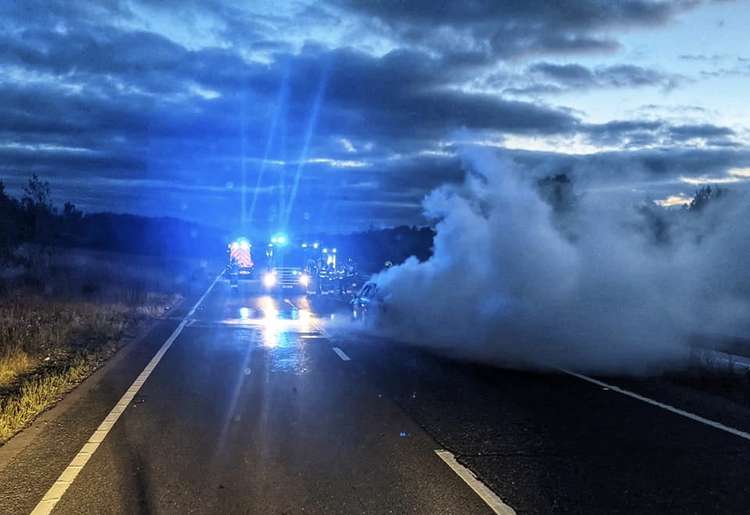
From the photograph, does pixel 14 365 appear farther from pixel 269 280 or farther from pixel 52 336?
pixel 269 280

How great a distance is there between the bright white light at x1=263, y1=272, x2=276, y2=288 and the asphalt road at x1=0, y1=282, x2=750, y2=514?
3408 cm

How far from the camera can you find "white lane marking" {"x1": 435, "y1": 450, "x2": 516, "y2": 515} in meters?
5.66

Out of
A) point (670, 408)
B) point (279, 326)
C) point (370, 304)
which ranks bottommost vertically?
point (279, 326)

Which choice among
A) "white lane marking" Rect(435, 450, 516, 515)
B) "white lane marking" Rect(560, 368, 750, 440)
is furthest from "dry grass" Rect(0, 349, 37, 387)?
"white lane marking" Rect(560, 368, 750, 440)

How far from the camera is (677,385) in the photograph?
11.4 m

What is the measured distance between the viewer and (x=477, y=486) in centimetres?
622

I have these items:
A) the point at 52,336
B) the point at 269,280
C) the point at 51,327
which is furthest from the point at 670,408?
the point at 269,280

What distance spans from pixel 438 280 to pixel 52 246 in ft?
108

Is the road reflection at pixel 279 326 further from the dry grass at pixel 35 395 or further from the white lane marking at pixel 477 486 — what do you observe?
the white lane marking at pixel 477 486

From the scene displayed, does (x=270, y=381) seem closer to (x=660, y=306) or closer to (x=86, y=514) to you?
(x=86, y=514)

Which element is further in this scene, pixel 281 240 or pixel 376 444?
pixel 281 240

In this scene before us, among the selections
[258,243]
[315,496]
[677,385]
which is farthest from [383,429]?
[258,243]

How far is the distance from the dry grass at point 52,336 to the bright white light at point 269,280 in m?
15.5

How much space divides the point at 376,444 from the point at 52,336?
412 inches
